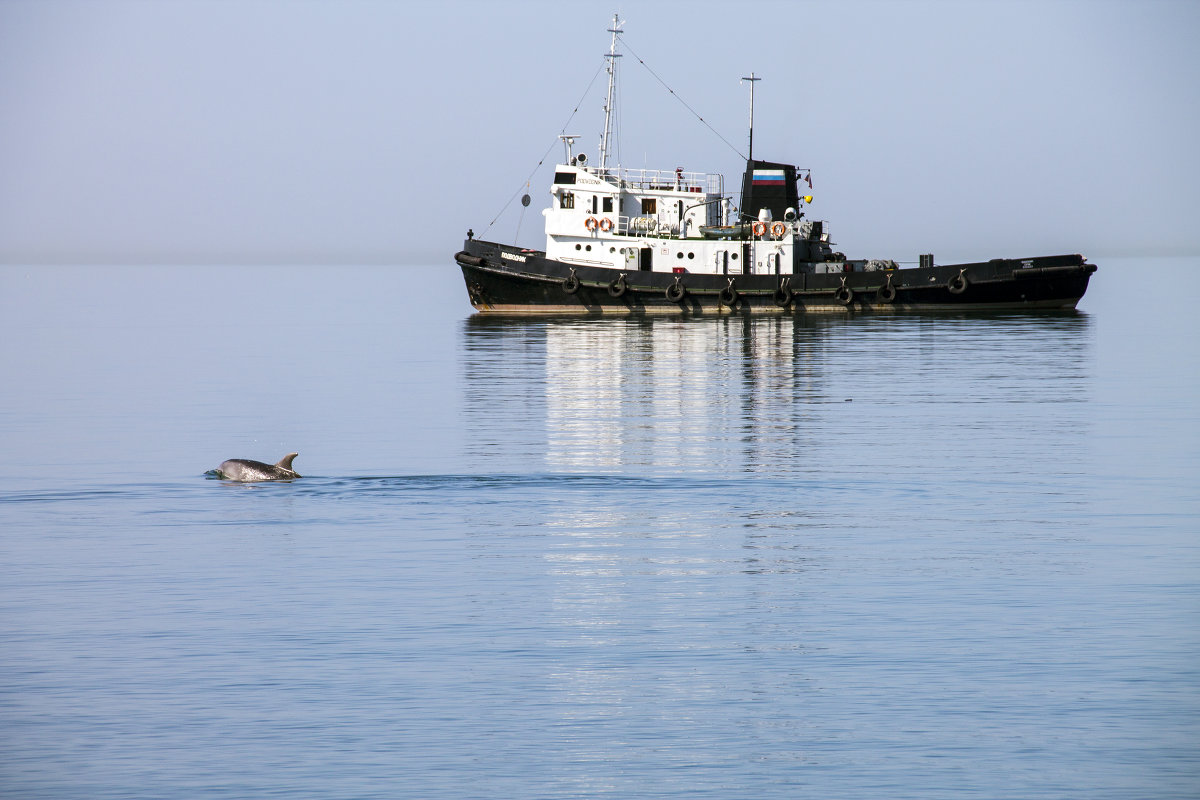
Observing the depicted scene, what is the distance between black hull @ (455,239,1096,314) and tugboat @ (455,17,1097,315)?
0.05m

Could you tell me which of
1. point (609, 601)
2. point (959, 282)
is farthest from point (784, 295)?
point (609, 601)

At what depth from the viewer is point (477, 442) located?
2708 centimetres

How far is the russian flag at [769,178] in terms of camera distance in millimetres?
68000

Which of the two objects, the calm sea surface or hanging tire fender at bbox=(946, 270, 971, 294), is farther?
hanging tire fender at bbox=(946, 270, 971, 294)

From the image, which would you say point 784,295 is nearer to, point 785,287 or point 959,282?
point 785,287

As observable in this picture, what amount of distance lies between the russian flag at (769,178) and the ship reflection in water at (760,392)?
938 cm

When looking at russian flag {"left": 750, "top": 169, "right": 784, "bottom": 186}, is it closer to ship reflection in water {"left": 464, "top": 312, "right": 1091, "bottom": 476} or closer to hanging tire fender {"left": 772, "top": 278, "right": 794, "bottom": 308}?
hanging tire fender {"left": 772, "top": 278, "right": 794, "bottom": 308}

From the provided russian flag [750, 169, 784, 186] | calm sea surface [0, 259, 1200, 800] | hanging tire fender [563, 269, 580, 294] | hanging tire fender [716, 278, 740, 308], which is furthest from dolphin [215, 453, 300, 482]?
russian flag [750, 169, 784, 186]

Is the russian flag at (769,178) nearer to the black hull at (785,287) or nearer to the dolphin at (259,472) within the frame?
the black hull at (785,287)

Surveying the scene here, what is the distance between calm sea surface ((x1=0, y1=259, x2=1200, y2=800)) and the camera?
Answer: 10.4 metres

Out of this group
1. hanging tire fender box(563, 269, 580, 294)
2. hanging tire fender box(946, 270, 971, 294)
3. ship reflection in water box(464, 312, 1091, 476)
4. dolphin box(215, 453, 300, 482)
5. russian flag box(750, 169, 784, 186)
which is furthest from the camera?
russian flag box(750, 169, 784, 186)

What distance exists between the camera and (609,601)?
48.0 ft

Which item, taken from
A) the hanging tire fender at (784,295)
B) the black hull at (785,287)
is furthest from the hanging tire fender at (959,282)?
the hanging tire fender at (784,295)

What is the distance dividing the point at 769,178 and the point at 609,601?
55.8 meters
